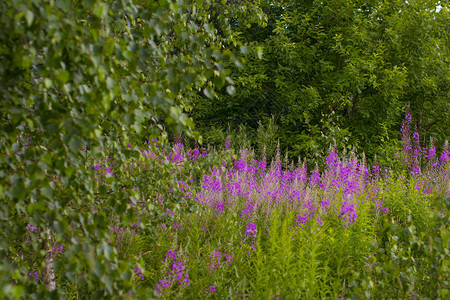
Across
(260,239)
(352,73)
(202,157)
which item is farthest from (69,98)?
(352,73)

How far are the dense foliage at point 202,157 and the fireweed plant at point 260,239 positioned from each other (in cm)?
2

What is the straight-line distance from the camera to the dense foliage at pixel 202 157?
1.38 m

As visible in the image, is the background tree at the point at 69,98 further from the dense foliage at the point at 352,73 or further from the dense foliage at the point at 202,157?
the dense foliage at the point at 352,73

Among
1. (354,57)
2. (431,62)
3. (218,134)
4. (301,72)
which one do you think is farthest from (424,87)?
(218,134)

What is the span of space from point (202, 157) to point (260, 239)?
1099 millimetres

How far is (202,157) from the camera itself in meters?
2.87

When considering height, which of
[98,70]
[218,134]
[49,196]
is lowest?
[218,134]

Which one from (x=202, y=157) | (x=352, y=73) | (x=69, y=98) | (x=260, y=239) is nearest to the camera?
(x=69, y=98)

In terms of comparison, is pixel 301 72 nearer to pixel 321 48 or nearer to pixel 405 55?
pixel 321 48

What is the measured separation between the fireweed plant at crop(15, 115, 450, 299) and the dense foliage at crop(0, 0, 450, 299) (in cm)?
2

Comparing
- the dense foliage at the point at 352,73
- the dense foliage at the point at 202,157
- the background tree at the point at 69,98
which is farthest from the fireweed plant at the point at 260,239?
the dense foliage at the point at 352,73

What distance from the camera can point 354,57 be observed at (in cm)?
693

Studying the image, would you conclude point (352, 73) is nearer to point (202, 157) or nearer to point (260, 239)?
point (260, 239)

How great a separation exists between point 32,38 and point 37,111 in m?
0.38
